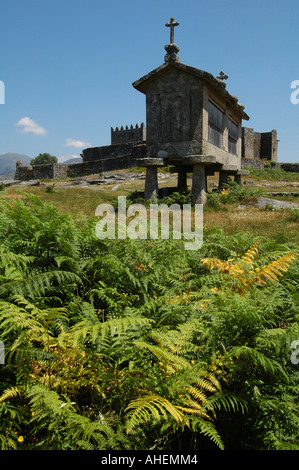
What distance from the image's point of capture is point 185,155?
12.8 m

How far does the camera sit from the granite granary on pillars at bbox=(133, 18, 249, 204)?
491 inches

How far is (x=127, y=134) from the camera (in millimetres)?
49375

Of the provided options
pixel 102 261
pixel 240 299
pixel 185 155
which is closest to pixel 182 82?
pixel 185 155

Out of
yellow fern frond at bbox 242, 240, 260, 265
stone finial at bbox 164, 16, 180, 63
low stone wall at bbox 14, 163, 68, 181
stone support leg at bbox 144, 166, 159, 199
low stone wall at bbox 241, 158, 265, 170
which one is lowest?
yellow fern frond at bbox 242, 240, 260, 265

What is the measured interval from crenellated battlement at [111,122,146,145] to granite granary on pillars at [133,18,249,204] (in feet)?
111

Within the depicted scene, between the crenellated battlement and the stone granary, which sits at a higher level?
the crenellated battlement

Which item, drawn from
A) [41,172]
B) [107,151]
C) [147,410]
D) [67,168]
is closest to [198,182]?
[147,410]

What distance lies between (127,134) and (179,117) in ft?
125

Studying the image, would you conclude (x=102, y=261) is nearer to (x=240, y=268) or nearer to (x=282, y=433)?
(x=240, y=268)

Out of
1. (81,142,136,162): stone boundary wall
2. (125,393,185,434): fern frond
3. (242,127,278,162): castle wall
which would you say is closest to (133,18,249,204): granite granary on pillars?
(125,393,185,434): fern frond

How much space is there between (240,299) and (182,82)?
11232 millimetres

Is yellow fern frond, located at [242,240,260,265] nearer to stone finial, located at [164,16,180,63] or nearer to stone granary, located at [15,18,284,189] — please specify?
stone granary, located at [15,18,284,189]

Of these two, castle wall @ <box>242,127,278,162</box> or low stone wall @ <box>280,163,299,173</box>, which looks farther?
castle wall @ <box>242,127,278,162</box>

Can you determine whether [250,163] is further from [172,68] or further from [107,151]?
[172,68]
